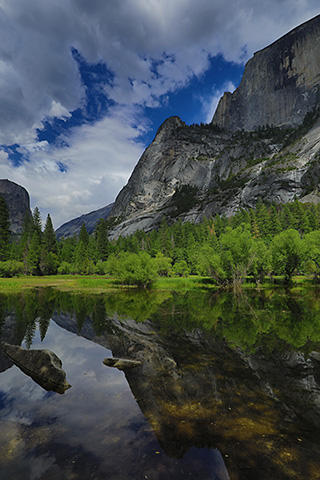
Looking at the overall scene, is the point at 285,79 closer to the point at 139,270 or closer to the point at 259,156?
the point at 259,156

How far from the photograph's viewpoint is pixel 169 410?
848cm

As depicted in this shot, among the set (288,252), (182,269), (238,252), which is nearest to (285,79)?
(182,269)

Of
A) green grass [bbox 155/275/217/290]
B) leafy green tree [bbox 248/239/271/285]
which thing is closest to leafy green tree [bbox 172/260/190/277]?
green grass [bbox 155/275/217/290]

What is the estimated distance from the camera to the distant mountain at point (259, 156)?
127 meters

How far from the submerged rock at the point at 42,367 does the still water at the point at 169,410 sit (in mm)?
362

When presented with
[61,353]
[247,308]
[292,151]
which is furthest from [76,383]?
[292,151]

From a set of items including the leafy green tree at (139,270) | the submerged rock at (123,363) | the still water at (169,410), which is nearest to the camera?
the still water at (169,410)

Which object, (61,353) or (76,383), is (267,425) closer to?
(76,383)

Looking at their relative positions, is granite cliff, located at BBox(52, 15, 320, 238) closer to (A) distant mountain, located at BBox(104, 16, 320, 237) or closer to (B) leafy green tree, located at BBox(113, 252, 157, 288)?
(A) distant mountain, located at BBox(104, 16, 320, 237)

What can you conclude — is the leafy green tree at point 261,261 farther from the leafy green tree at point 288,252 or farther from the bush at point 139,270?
the bush at point 139,270

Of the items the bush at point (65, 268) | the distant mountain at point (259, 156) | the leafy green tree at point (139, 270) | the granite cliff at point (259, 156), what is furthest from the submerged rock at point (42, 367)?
the distant mountain at point (259, 156)

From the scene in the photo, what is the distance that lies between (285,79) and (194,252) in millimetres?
166323

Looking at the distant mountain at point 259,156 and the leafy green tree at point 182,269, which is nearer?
the leafy green tree at point 182,269

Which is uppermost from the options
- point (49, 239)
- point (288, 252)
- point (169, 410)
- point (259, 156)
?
point (259, 156)
